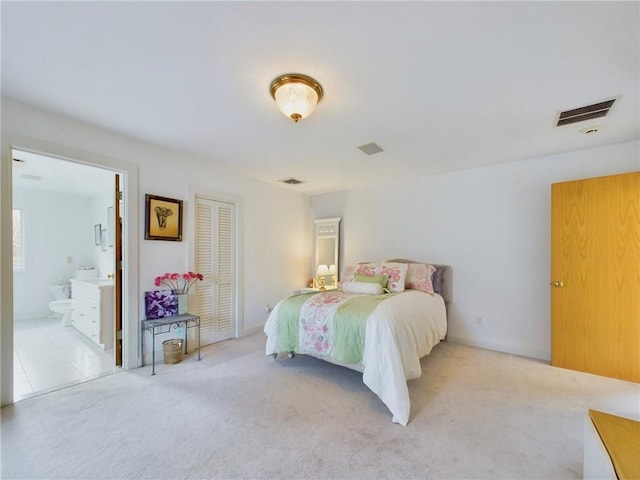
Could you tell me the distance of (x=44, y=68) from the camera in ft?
5.79

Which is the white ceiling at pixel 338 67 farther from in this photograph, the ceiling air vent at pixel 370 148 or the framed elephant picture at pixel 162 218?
the framed elephant picture at pixel 162 218

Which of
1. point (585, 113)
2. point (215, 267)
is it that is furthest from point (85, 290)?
point (585, 113)

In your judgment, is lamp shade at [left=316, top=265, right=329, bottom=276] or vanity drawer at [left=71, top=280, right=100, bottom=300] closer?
vanity drawer at [left=71, top=280, right=100, bottom=300]

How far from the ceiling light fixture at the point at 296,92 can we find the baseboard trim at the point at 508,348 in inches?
143

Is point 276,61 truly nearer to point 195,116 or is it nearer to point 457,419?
point 195,116

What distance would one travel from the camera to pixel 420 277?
3.71 meters

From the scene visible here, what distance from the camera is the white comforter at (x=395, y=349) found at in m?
2.02

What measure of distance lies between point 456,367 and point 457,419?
1055 millimetres

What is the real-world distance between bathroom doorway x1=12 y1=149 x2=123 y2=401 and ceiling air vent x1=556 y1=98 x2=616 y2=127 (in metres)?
4.59

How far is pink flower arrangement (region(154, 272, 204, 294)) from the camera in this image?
3076 millimetres

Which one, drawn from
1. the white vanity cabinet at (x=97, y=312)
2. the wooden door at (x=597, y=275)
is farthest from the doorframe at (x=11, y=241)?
the wooden door at (x=597, y=275)

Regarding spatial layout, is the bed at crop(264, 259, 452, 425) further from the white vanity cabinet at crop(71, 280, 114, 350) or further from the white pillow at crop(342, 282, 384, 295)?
the white vanity cabinet at crop(71, 280, 114, 350)

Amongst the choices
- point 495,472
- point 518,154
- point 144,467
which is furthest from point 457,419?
point 518,154

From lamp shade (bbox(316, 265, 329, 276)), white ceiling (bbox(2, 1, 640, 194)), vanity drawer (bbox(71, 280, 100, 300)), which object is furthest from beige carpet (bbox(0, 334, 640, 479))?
white ceiling (bbox(2, 1, 640, 194))
